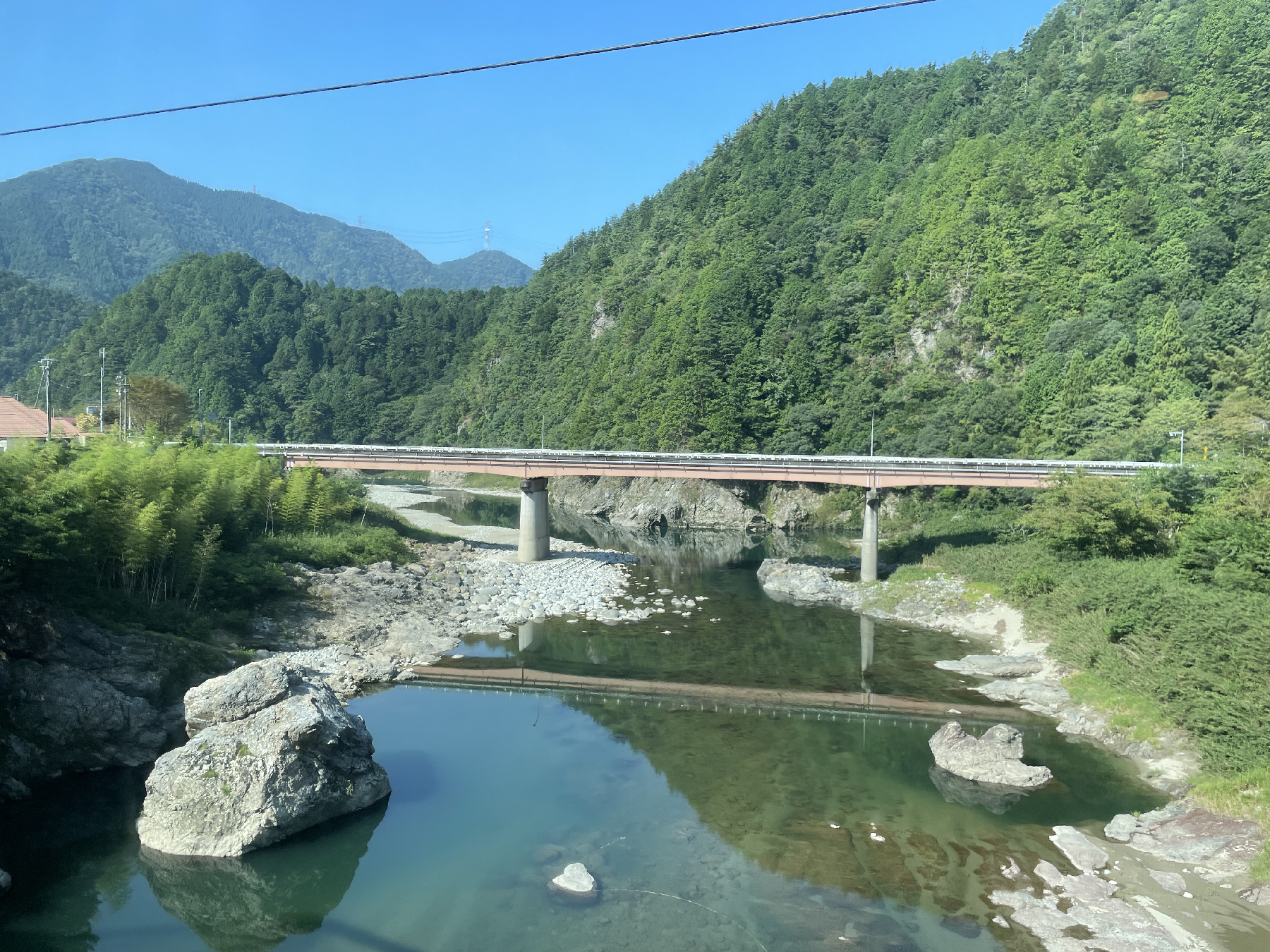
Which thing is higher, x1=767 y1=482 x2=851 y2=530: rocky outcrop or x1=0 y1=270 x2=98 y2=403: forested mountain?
x1=0 y1=270 x2=98 y2=403: forested mountain

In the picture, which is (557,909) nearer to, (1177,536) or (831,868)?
(831,868)

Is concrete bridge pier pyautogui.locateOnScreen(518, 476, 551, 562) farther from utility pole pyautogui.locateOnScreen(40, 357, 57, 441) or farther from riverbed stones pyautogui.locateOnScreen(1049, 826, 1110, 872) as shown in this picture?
riverbed stones pyautogui.locateOnScreen(1049, 826, 1110, 872)

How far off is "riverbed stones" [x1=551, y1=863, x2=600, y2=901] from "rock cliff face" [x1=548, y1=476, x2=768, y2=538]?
53.5m

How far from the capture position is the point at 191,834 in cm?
1501

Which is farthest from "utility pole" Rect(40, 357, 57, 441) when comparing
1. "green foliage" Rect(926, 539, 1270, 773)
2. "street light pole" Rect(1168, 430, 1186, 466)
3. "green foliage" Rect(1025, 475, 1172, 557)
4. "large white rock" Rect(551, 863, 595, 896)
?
"street light pole" Rect(1168, 430, 1186, 466)

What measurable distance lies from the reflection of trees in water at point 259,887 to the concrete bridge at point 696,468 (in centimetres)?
3222

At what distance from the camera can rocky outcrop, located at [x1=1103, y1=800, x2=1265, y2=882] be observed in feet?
47.2

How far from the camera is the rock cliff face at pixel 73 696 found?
17328mm

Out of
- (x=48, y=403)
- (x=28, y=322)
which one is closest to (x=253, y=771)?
(x=48, y=403)

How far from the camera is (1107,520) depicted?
3234cm

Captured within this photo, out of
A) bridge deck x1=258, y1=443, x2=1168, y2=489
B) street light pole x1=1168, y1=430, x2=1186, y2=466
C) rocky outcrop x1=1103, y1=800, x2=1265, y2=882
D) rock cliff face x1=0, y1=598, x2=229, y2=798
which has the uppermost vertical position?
street light pole x1=1168, y1=430, x2=1186, y2=466

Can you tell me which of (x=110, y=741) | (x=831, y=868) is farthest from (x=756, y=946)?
(x=110, y=741)

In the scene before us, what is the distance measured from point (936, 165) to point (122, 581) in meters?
90.8

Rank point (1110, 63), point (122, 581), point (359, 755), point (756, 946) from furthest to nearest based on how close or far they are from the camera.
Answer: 1. point (1110, 63)
2. point (122, 581)
3. point (359, 755)
4. point (756, 946)
